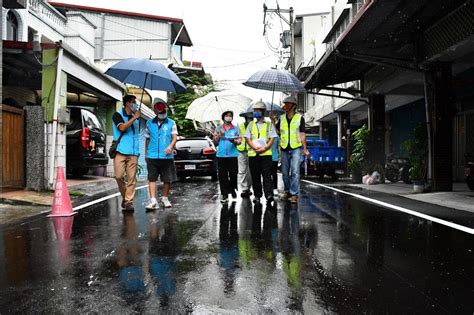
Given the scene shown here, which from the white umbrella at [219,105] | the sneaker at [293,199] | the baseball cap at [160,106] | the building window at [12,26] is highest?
the building window at [12,26]

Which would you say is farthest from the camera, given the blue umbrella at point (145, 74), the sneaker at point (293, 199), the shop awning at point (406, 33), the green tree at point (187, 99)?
the green tree at point (187, 99)

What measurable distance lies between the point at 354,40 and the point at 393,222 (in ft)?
20.7

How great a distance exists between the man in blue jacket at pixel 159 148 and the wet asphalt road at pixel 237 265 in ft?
3.23

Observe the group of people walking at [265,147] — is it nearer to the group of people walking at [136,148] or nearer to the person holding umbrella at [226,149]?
the person holding umbrella at [226,149]

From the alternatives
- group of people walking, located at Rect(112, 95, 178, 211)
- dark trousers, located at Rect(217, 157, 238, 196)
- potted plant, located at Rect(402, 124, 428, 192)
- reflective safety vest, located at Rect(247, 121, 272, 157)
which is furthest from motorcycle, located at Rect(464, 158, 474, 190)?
group of people walking, located at Rect(112, 95, 178, 211)

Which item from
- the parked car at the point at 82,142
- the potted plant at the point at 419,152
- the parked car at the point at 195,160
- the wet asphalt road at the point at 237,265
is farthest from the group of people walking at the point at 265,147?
the parked car at the point at 195,160

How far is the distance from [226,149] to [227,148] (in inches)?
1.1

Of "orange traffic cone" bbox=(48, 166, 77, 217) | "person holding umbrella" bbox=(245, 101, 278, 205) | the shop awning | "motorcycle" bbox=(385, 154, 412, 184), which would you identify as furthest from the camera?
"motorcycle" bbox=(385, 154, 412, 184)

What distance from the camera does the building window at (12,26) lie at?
1496 centimetres

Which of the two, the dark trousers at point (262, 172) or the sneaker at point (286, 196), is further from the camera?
the sneaker at point (286, 196)

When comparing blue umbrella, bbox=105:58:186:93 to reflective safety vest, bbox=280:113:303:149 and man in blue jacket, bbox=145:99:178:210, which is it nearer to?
man in blue jacket, bbox=145:99:178:210

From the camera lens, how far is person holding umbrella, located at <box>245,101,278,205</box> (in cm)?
820

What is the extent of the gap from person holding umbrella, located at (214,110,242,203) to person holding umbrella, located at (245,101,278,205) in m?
0.33

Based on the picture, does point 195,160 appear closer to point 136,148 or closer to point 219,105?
point 219,105
